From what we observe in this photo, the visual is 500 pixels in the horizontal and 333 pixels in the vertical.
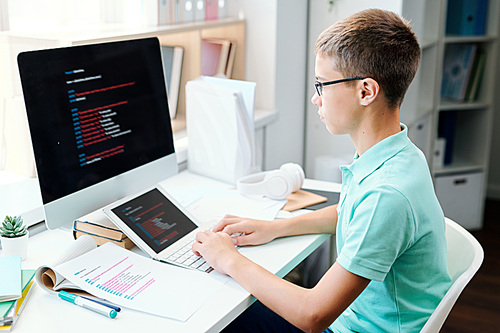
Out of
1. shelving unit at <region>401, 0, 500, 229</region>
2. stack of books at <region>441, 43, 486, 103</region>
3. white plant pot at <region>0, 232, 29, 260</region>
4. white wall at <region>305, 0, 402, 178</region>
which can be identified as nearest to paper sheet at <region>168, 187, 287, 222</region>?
white plant pot at <region>0, 232, 29, 260</region>

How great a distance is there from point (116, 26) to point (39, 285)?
Answer: 3.82 feet

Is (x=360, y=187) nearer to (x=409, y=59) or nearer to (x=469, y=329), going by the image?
(x=409, y=59)

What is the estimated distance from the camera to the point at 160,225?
1228 mm

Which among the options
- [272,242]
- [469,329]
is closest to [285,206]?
Answer: [272,242]

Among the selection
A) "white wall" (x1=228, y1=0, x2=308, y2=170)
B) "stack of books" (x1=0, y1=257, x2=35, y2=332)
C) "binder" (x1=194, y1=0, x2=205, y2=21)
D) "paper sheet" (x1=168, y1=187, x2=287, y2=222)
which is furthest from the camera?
"white wall" (x1=228, y1=0, x2=308, y2=170)

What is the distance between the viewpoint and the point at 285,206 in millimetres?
1466

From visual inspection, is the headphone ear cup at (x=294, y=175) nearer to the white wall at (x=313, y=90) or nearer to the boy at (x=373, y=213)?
the boy at (x=373, y=213)

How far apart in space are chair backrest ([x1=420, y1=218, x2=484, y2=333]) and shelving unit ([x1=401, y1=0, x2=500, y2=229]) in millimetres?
1421

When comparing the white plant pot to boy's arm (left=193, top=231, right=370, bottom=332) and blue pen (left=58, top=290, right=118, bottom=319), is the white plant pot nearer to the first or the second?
blue pen (left=58, top=290, right=118, bottom=319)

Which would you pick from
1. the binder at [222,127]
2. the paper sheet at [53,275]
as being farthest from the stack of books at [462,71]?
the paper sheet at [53,275]

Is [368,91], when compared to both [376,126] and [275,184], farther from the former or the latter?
[275,184]

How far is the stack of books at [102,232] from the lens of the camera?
45.9 inches

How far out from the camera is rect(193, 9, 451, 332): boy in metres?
0.91

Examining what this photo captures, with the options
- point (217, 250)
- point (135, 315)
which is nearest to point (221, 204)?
point (217, 250)
